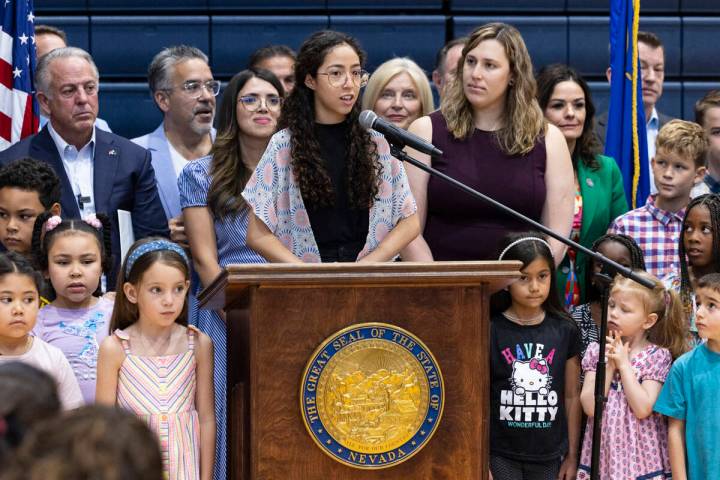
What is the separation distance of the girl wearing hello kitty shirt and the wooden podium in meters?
0.79

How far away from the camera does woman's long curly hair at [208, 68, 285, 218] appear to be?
439 cm

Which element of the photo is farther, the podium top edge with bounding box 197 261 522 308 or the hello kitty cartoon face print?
the hello kitty cartoon face print

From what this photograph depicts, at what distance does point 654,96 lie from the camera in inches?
233

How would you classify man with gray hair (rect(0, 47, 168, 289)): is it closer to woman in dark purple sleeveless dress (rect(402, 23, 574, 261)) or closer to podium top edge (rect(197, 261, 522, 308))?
woman in dark purple sleeveless dress (rect(402, 23, 574, 261))

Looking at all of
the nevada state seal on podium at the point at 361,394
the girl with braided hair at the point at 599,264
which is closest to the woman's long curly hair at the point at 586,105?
the girl with braided hair at the point at 599,264

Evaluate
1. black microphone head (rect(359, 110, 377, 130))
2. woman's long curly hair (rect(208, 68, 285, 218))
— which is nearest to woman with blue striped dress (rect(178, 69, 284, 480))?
woman's long curly hair (rect(208, 68, 285, 218))

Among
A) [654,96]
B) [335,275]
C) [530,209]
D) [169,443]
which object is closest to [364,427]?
[335,275]

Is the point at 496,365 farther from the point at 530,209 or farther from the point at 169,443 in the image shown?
the point at 169,443

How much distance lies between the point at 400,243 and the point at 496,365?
52 cm

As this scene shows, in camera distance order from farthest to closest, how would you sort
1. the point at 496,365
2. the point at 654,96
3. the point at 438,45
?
1. the point at 438,45
2. the point at 654,96
3. the point at 496,365

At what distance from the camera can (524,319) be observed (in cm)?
400

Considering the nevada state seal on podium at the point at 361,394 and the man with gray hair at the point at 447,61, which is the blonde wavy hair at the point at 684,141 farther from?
the nevada state seal on podium at the point at 361,394

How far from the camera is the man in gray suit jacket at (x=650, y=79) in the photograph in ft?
19.0

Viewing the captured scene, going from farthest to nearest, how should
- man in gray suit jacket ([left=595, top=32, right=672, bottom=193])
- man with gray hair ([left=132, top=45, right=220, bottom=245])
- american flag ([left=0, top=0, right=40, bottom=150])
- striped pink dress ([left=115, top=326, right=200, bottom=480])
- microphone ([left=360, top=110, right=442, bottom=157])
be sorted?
man in gray suit jacket ([left=595, top=32, right=672, bottom=193])
man with gray hair ([left=132, top=45, right=220, bottom=245])
american flag ([left=0, top=0, right=40, bottom=150])
striped pink dress ([left=115, top=326, right=200, bottom=480])
microphone ([left=360, top=110, right=442, bottom=157])
